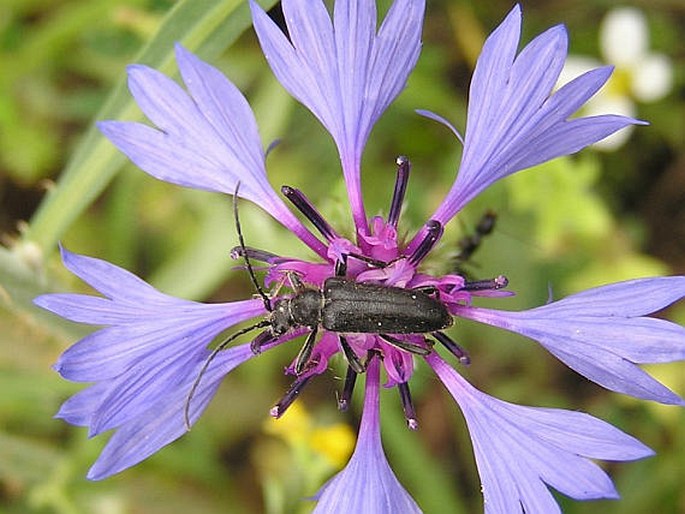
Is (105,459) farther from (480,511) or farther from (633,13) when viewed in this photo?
(633,13)

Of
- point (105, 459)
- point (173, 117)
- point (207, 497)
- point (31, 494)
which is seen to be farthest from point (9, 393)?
point (173, 117)

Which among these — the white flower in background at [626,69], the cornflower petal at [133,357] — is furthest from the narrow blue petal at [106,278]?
the white flower in background at [626,69]

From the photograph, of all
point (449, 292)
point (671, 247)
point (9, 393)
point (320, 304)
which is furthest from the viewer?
point (671, 247)

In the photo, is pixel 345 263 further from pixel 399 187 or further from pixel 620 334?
pixel 620 334

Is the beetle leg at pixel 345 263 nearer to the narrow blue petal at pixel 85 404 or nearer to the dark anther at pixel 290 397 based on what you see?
the dark anther at pixel 290 397

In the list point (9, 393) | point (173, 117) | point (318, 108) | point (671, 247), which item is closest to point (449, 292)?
point (318, 108)

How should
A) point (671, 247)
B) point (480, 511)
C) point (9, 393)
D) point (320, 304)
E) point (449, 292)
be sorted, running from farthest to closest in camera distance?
point (671, 247), point (480, 511), point (9, 393), point (449, 292), point (320, 304)

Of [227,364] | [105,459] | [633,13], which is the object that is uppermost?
[633,13]

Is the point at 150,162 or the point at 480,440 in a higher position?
the point at 150,162

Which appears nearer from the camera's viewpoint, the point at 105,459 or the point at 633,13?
the point at 105,459
